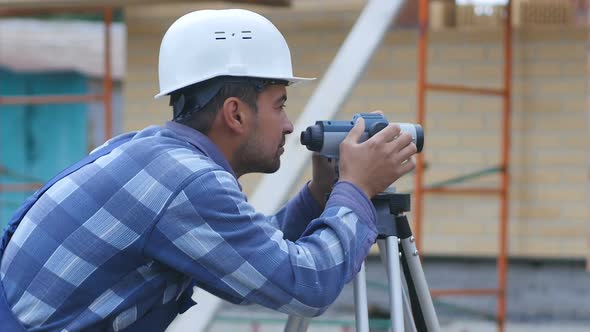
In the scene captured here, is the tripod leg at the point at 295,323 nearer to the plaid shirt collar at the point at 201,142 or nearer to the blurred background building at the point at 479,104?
the plaid shirt collar at the point at 201,142

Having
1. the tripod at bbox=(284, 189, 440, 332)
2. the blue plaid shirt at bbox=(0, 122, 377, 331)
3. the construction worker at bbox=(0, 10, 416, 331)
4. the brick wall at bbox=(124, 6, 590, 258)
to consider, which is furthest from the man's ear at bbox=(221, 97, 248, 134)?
the brick wall at bbox=(124, 6, 590, 258)

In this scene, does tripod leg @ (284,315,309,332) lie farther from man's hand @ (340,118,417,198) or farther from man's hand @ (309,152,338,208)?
man's hand @ (340,118,417,198)

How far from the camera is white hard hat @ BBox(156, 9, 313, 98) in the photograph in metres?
2.42

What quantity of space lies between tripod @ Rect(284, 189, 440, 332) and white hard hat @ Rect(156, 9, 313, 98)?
36 centimetres

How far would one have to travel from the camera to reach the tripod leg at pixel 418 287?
8.89ft

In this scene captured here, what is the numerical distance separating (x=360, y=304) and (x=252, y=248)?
422 mm

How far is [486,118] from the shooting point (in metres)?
6.31

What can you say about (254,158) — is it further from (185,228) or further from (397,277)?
(397,277)

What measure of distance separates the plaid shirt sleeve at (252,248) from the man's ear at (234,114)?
0.14m

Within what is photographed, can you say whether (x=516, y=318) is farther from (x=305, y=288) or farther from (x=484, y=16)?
(x=305, y=288)

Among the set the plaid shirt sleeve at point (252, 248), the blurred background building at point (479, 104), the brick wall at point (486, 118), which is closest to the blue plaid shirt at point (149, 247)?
the plaid shirt sleeve at point (252, 248)

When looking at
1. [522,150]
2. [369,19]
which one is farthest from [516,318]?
[369,19]

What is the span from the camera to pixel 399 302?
2.58m

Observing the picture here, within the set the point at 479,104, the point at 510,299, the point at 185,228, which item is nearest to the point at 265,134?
the point at 185,228
